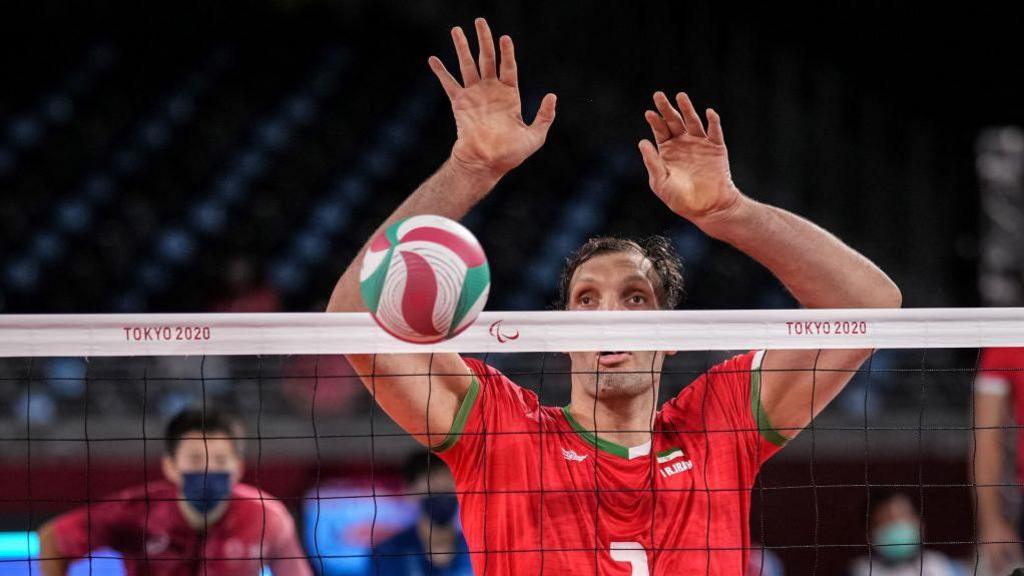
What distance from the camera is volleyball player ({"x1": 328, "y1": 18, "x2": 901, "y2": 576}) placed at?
357cm

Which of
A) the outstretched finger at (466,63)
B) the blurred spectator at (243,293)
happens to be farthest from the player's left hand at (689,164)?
the blurred spectator at (243,293)

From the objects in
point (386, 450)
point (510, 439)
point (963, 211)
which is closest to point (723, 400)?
point (510, 439)

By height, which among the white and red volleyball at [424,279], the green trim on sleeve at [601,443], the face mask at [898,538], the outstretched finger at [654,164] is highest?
the outstretched finger at [654,164]

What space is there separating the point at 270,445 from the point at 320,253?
4179 millimetres

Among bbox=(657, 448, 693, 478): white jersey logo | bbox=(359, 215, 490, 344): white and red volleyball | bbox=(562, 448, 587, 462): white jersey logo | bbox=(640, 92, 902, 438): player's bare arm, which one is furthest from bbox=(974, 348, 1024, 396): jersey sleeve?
bbox=(359, 215, 490, 344): white and red volleyball

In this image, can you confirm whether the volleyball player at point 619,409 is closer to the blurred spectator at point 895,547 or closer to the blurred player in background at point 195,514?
the blurred player in background at point 195,514

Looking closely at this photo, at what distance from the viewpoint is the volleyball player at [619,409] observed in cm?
357

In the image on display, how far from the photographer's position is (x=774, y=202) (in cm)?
1303

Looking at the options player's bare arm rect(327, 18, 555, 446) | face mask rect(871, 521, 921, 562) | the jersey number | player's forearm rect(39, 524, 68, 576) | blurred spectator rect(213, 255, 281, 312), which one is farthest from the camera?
blurred spectator rect(213, 255, 281, 312)

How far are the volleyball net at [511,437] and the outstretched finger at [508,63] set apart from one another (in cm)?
73

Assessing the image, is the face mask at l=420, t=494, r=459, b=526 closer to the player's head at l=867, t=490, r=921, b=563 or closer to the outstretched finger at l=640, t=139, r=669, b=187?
the player's head at l=867, t=490, r=921, b=563

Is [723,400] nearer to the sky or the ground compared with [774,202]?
nearer to the ground

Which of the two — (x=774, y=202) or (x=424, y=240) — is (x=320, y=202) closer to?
(x=774, y=202)

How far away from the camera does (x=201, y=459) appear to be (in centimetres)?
589
